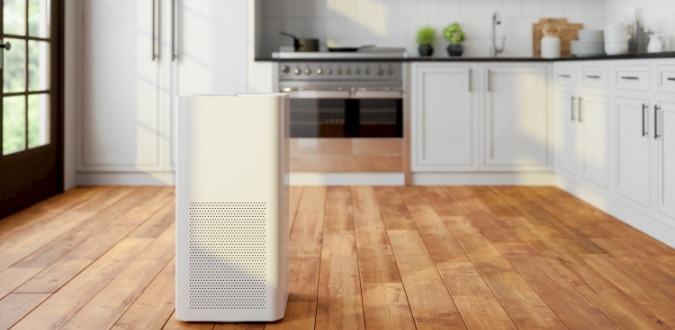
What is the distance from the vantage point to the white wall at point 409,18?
6.27 metres

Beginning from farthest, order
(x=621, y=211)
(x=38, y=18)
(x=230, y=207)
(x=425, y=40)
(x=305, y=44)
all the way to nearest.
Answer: (x=425, y=40), (x=305, y=44), (x=38, y=18), (x=621, y=211), (x=230, y=207)

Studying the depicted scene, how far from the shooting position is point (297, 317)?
254 centimetres

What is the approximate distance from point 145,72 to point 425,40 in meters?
2.16

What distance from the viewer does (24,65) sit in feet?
15.4

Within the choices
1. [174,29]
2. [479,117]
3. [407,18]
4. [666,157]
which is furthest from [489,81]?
[174,29]

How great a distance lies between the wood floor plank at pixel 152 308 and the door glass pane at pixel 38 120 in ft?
7.32

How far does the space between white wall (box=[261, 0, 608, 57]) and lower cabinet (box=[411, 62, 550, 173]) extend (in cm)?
70

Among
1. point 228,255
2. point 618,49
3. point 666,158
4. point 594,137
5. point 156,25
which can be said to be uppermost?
point 156,25

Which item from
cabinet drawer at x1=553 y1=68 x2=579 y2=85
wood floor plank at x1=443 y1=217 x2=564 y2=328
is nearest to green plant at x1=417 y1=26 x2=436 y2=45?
cabinet drawer at x1=553 y1=68 x2=579 y2=85

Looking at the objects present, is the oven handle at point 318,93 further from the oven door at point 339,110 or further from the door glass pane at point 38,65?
the door glass pane at point 38,65

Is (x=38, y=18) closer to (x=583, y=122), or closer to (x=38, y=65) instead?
(x=38, y=65)

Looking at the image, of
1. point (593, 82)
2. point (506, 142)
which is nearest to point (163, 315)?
point (593, 82)

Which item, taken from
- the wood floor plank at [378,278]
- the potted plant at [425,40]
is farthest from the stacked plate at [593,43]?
the wood floor plank at [378,278]

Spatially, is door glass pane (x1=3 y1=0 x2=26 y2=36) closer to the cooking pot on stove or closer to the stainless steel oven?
the stainless steel oven
